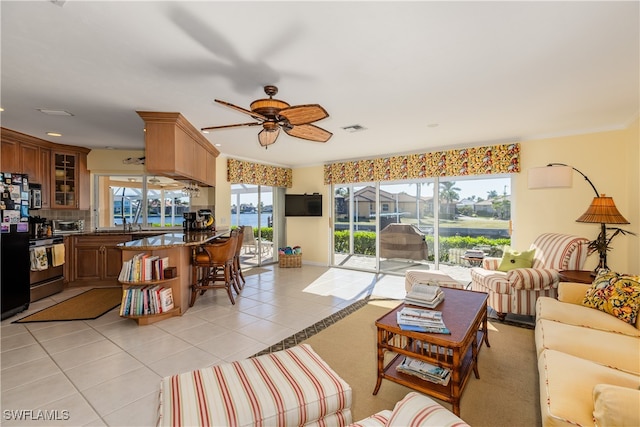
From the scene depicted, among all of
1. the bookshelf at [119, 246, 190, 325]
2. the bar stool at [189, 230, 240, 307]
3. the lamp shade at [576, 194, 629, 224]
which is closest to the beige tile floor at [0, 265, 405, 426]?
the bookshelf at [119, 246, 190, 325]

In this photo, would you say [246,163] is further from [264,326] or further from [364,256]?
[264,326]

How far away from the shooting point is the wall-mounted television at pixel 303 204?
6602 mm

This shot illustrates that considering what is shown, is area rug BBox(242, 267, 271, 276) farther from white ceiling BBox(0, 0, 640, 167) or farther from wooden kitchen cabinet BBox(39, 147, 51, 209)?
wooden kitchen cabinet BBox(39, 147, 51, 209)

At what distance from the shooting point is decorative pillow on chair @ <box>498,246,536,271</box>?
3.70 meters

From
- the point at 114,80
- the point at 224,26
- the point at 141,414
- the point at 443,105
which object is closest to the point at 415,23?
the point at 224,26

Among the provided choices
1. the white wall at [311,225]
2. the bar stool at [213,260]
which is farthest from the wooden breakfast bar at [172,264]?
the white wall at [311,225]

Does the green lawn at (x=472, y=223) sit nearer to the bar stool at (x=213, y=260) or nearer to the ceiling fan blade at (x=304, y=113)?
the bar stool at (x=213, y=260)

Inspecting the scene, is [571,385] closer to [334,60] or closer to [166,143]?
[334,60]

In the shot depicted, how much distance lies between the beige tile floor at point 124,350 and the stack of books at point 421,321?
1420 mm

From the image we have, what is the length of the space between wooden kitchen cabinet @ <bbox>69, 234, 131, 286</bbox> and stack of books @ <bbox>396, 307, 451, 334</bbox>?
4.79m

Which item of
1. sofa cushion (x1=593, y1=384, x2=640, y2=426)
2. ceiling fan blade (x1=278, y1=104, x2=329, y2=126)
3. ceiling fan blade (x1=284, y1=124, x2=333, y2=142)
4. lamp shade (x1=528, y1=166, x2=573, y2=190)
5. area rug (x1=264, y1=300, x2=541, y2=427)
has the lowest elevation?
area rug (x1=264, y1=300, x2=541, y2=427)

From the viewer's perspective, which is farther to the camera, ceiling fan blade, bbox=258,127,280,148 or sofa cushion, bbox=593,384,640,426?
ceiling fan blade, bbox=258,127,280,148

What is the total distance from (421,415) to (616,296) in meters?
2.42

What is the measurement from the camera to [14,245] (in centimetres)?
341
